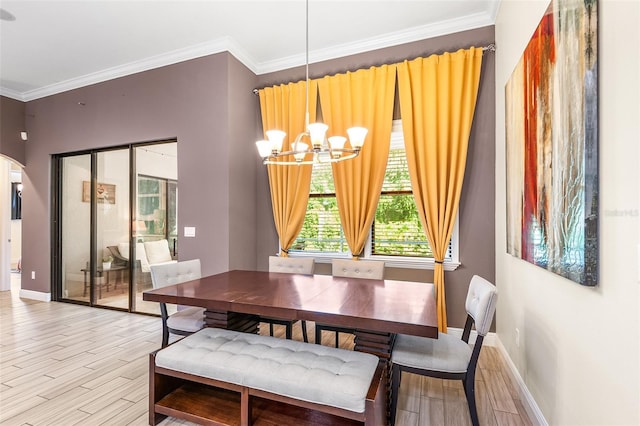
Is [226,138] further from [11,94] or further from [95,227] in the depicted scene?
[11,94]

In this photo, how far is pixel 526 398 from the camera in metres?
2.11

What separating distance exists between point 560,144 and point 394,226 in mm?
2135

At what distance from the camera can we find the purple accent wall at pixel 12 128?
4.83 metres

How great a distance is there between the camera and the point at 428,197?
328cm

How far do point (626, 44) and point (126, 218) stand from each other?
5.06 metres

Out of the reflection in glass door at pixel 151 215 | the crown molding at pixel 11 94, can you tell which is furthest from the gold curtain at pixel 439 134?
the crown molding at pixel 11 94

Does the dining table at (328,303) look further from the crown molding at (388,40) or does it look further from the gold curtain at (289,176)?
the crown molding at (388,40)

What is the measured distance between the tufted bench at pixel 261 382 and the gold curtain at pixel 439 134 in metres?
1.82

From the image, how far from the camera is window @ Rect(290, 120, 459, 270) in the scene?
11.5ft

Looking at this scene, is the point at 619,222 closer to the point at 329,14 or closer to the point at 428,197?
the point at 428,197

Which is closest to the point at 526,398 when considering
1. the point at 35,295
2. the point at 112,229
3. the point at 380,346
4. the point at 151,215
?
the point at 380,346

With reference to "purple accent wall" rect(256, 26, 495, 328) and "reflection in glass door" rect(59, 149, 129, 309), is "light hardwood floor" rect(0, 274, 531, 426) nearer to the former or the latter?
"purple accent wall" rect(256, 26, 495, 328)

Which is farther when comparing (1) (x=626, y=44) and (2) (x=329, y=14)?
(2) (x=329, y=14)

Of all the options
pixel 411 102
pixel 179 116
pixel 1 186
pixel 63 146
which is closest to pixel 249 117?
pixel 179 116
